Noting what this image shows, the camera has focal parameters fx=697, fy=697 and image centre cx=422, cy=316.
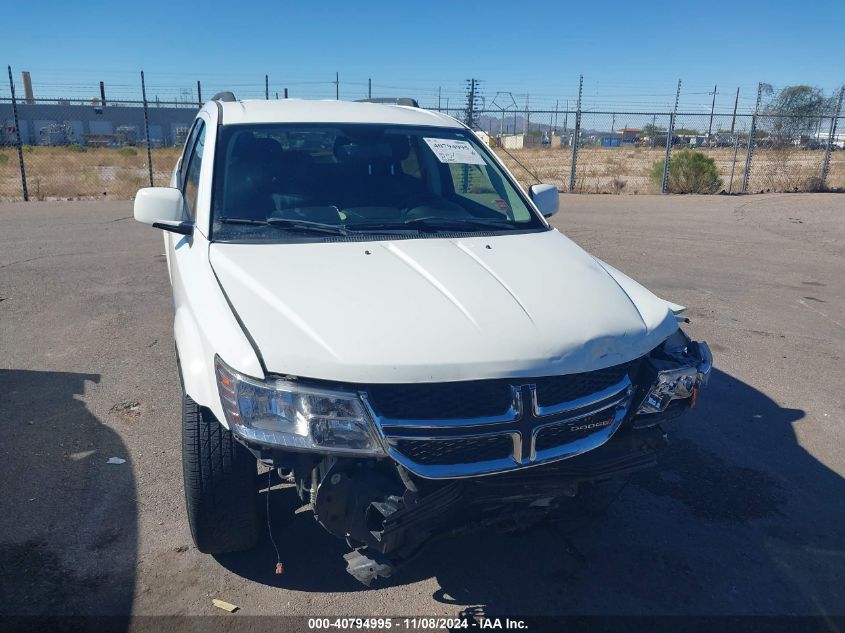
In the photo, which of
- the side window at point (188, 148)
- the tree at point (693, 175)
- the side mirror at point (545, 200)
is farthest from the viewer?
the tree at point (693, 175)

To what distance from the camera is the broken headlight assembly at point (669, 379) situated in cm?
287

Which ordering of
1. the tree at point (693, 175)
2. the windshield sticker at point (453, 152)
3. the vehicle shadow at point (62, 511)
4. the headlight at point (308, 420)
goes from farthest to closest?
the tree at point (693, 175) → the windshield sticker at point (453, 152) → the vehicle shadow at point (62, 511) → the headlight at point (308, 420)

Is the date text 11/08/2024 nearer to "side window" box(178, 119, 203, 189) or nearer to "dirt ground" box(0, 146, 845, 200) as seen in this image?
"side window" box(178, 119, 203, 189)

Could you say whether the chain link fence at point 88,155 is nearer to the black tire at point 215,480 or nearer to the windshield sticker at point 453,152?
the windshield sticker at point 453,152

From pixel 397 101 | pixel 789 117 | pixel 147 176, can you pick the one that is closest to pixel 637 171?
pixel 789 117

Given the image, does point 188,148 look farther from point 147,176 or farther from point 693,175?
point 693,175

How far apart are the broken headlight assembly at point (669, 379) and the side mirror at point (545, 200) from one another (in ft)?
5.05

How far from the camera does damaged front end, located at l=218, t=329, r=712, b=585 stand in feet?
7.86

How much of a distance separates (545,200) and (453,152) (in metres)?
0.66

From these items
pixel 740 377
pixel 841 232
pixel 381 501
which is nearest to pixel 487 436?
pixel 381 501

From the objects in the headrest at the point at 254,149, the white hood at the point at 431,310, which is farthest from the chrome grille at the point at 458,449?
the headrest at the point at 254,149

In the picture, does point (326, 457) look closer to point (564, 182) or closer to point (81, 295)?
point (81, 295)

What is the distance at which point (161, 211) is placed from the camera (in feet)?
11.8

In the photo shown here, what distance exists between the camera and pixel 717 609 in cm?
289
